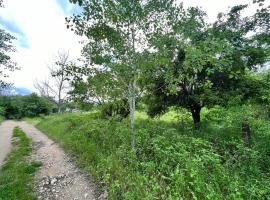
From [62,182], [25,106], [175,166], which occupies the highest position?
[175,166]

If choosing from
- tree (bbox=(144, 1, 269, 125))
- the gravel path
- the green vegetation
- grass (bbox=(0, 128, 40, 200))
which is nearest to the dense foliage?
the green vegetation

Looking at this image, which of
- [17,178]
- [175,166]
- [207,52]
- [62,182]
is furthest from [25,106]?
[207,52]

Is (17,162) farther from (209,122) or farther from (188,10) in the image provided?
(209,122)

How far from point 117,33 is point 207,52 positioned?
2.40m

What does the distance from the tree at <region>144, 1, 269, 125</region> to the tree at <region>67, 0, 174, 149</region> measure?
1.80 feet

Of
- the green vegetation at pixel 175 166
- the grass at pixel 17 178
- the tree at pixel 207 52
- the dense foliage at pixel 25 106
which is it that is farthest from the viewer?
the dense foliage at pixel 25 106

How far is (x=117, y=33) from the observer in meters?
5.28

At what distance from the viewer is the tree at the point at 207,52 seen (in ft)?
A: 12.9

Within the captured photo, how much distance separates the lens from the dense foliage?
39.0 meters

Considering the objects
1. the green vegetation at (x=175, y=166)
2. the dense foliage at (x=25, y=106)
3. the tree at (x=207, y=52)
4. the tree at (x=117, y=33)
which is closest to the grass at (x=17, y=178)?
the green vegetation at (x=175, y=166)

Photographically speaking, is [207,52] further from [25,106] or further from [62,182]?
[25,106]

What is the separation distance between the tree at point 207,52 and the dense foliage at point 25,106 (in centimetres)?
3593

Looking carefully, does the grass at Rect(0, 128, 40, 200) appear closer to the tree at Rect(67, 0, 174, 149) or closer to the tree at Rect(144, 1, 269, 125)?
the tree at Rect(67, 0, 174, 149)

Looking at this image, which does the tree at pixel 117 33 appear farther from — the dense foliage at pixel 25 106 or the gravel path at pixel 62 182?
the dense foliage at pixel 25 106
